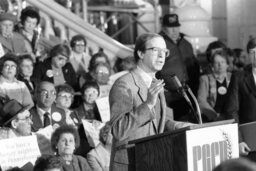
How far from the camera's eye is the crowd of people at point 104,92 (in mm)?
5645

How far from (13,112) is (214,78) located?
273 centimetres

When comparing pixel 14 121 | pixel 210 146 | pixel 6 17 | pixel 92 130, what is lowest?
pixel 92 130

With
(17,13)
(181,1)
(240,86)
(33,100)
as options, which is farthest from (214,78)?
(181,1)

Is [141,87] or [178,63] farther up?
[141,87]

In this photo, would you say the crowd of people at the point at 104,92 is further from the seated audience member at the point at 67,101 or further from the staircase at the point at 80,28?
the staircase at the point at 80,28

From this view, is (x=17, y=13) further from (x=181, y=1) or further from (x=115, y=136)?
(x=115, y=136)

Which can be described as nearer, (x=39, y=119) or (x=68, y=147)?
(x=68, y=147)

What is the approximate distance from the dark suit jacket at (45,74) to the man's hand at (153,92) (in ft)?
15.1

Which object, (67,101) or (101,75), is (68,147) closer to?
(67,101)

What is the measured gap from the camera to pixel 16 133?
8.16m

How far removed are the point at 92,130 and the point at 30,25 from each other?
7.34ft

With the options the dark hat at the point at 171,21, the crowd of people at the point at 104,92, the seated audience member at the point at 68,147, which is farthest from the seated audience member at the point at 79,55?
the seated audience member at the point at 68,147

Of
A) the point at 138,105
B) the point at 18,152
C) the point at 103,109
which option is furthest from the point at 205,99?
the point at 138,105

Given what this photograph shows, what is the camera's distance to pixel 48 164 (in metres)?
A: 7.20
